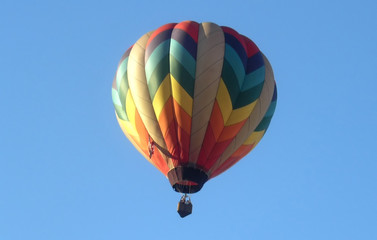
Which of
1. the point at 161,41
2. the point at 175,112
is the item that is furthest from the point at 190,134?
the point at 161,41

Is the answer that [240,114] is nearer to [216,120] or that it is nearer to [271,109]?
[216,120]

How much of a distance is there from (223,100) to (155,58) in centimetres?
176

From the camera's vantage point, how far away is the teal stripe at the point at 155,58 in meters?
27.6

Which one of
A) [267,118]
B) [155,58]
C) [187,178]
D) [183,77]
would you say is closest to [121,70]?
[155,58]

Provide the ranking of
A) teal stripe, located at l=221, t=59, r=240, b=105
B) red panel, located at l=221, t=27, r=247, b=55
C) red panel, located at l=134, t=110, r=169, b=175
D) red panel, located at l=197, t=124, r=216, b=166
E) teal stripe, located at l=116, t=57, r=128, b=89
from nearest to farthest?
red panel, located at l=197, t=124, r=216, b=166, teal stripe, located at l=221, t=59, r=240, b=105, red panel, located at l=134, t=110, r=169, b=175, teal stripe, located at l=116, t=57, r=128, b=89, red panel, located at l=221, t=27, r=247, b=55

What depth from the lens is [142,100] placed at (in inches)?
1087

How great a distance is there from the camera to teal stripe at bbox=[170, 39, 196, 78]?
27469mm

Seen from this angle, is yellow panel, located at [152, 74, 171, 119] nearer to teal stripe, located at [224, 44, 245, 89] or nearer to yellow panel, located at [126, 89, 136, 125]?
yellow panel, located at [126, 89, 136, 125]

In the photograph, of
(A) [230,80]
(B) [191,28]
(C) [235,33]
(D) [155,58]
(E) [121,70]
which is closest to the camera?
(A) [230,80]

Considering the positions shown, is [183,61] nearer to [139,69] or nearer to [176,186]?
[139,69]

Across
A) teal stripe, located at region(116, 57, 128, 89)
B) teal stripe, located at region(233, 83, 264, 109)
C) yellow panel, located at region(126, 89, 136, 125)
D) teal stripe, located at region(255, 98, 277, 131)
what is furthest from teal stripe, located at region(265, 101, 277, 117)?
teal stripe, located at region(116, 57, 128, 89)

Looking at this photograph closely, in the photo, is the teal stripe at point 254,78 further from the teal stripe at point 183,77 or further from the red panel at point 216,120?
the teal stripe at point 183,77

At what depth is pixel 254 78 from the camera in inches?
1105

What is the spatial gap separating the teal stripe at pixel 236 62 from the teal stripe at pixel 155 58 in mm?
1319
